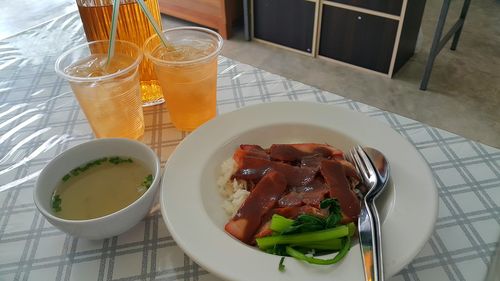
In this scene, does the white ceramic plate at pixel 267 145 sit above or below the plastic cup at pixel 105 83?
below

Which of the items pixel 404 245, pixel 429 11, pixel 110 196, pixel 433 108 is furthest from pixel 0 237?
pixel 429 11

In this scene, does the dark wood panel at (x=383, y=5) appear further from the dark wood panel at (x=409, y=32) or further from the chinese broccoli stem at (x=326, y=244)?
the chinese broccoli stem at (x=326, y=244)

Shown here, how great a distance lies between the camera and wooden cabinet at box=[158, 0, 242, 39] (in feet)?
7.75

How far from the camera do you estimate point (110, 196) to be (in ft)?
1.88

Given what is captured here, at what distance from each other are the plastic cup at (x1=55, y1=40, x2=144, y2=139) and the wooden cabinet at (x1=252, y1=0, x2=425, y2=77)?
1.53 metres

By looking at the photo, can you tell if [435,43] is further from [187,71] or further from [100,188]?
[100,188]

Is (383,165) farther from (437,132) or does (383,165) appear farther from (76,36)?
(76,36)

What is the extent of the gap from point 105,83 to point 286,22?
1782 millimetres

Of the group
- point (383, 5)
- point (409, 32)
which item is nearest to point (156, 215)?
point (383, 5)

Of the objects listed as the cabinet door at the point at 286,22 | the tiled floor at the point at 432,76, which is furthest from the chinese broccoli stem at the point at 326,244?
the cabinet door at the point at 286,22

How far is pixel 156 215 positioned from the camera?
0.62m

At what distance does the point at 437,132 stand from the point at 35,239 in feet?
2.46

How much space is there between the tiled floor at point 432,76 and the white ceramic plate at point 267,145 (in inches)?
50.3

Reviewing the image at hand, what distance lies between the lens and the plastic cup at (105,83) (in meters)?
0.64
